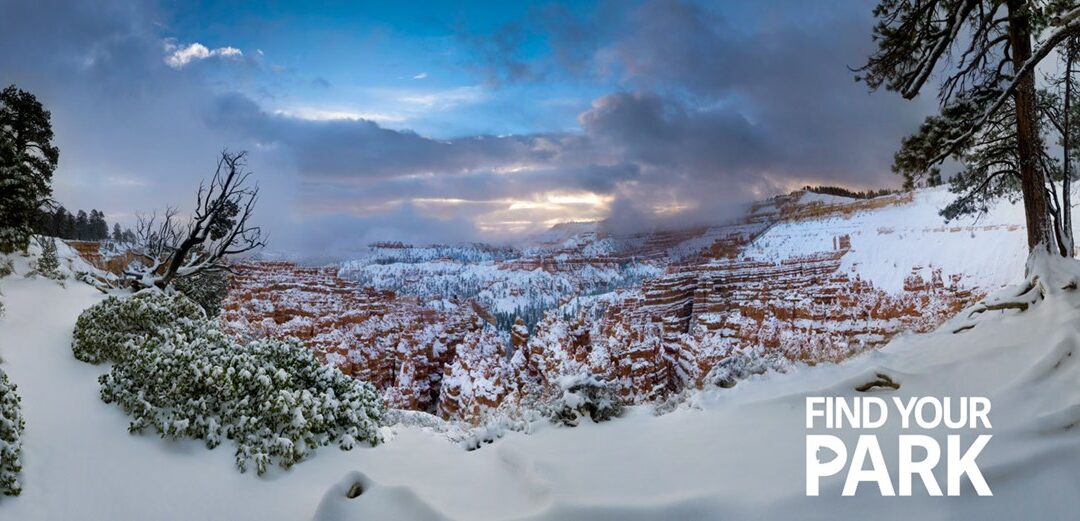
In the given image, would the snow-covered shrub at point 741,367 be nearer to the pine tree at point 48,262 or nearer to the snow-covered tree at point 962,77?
the snow-covered tree at point 962,77

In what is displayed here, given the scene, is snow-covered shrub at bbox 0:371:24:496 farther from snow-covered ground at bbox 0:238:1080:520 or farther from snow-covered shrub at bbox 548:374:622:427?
snow-covered shrub at bbox 548:374:622:427

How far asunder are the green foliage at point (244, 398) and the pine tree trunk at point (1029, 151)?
337 inches

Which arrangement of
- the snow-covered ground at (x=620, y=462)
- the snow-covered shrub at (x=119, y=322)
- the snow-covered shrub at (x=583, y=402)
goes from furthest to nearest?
the snow-covered shrub at (x=119, y=322) → the snow-covered shrub at (x=583, y=402) → the snow-covered ground at (x=620, y=462)

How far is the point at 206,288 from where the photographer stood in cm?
1452

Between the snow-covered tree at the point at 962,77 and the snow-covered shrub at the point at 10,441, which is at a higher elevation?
the snow-covered tree at the point at 962,77

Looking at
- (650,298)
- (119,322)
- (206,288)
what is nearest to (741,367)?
(119,322)

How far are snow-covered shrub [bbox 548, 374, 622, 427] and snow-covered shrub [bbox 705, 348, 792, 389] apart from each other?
52.5 inches

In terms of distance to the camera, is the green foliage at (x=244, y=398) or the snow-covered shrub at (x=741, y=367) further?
the snow-covered shrub at (x=741, y=367)

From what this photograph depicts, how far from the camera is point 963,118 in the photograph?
706 cm

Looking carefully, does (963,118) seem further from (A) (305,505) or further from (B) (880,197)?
(B) (880,197)

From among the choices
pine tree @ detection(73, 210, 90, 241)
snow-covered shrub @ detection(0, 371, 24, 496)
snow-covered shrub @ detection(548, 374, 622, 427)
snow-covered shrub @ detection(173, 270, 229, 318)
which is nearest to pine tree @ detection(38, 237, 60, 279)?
snow-covered shrub @ detection(173, 270, 229, 318)

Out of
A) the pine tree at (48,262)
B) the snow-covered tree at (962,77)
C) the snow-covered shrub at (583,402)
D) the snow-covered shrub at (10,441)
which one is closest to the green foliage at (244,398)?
the snow-covered shrub at (10,441)

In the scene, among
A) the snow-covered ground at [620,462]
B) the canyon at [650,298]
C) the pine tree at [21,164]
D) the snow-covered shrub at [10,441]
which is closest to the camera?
the snow-covered ground at [620,462]

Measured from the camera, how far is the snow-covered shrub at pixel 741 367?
5.96m
